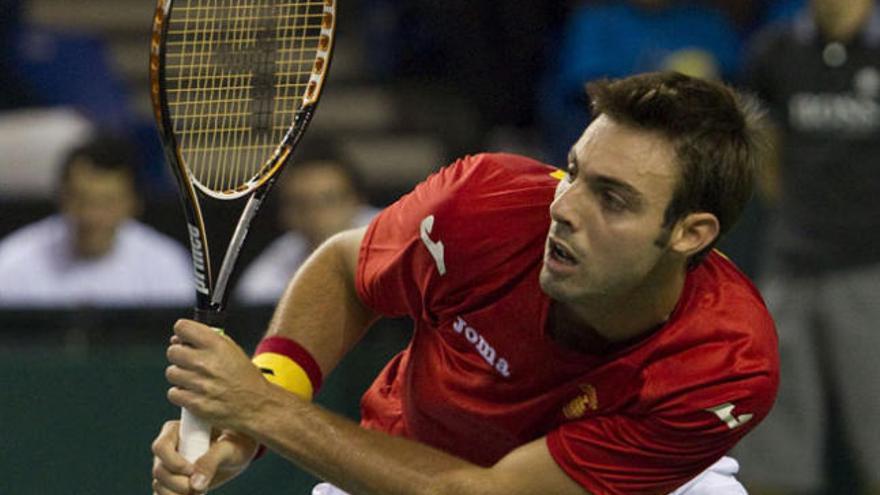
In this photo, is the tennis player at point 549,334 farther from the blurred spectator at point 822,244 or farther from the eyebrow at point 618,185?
the blurred spectator at point 822,244

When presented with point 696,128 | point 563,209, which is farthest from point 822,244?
point 563,209

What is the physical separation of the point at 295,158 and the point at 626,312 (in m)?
3.23

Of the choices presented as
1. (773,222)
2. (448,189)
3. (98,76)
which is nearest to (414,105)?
(98,76)

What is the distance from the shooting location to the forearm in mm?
4375

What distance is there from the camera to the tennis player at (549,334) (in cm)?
384

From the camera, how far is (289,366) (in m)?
4.31

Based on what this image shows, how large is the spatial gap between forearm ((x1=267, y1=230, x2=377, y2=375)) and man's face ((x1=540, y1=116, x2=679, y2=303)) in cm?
70

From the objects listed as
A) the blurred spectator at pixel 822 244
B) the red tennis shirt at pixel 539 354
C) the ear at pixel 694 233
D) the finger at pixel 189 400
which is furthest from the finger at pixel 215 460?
the blurred spectator at pixel 822 244

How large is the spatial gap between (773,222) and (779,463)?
2.96ft

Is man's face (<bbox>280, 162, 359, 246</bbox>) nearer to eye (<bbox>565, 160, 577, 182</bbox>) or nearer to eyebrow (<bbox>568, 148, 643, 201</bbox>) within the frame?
eye (<bbox>565, 160, 577, 182</bbox>)

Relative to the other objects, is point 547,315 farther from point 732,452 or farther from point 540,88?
point 540,88

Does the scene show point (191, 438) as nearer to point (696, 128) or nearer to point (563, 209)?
point (563, 209)

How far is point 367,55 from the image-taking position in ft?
31.4

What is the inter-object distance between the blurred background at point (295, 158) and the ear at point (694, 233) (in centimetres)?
257
